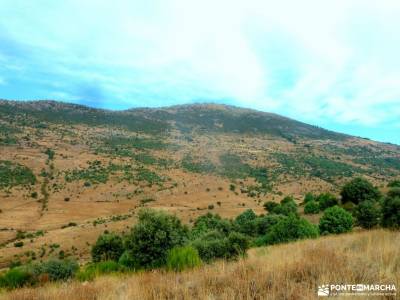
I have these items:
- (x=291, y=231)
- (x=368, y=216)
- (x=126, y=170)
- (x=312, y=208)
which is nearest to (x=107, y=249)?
(x=291, y=231)

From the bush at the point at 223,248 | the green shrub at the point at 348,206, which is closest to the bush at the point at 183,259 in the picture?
the bush at the point at 223,248

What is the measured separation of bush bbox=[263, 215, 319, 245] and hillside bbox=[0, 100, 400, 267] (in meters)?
24.5

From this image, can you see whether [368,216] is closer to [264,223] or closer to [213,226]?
[264,223]

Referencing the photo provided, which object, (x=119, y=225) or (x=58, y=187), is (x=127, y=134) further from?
(x=119, y=225)

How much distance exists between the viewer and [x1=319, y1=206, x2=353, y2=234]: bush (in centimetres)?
2647

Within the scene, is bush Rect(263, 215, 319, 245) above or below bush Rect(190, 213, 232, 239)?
above

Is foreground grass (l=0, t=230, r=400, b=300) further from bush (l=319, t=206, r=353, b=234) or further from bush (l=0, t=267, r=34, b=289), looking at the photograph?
bush (l=319, t=206, r=353, b=234)

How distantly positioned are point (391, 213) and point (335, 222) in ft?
25.5

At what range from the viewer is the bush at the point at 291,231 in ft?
79.8

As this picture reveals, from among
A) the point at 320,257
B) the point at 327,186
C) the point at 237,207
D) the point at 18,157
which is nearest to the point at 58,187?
the point at 18,157

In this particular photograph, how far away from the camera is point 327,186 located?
3292 inches

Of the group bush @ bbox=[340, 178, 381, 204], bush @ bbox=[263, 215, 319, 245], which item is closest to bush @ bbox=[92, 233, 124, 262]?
bush @ bbox=[263, 215, 319, 245]

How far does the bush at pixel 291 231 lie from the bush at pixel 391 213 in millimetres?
5309

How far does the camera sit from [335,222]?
26.9 meters
